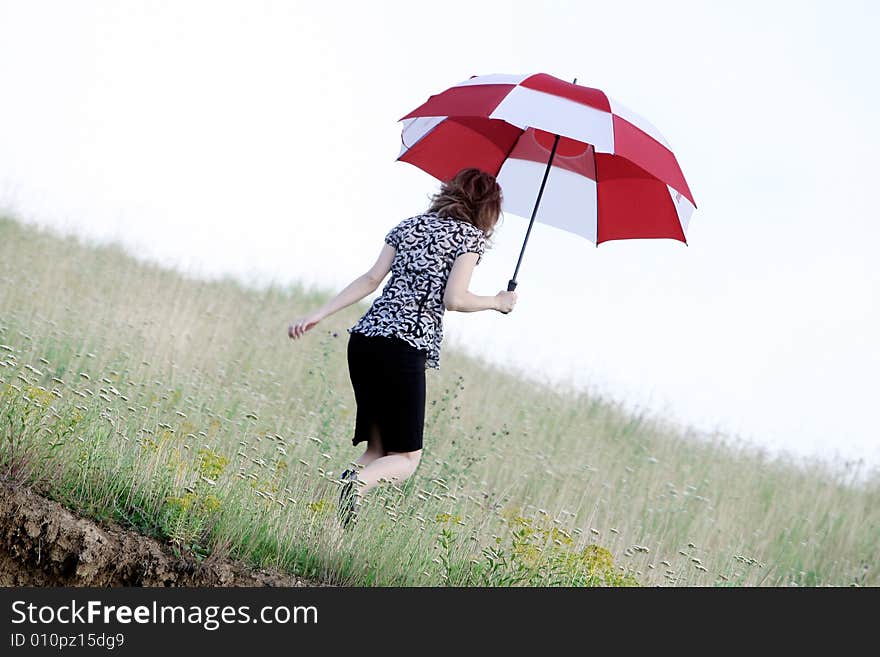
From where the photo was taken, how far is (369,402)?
5.20 meters

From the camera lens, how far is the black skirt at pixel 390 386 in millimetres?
5066

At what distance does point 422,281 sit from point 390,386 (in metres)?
0.56

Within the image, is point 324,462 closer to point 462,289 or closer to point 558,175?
point 462,289

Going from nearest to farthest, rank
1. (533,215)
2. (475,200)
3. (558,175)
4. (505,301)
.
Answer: (475,200) → (505,301) → (533,215) → (558,175)

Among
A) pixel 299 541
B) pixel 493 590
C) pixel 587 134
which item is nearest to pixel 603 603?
pixel 493 590

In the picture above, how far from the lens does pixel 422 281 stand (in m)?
5.09

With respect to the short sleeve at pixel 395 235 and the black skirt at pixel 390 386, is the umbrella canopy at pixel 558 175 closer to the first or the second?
the short sleeve at pixel 395 235

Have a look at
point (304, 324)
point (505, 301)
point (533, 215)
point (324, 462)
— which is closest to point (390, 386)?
point (304, 324)

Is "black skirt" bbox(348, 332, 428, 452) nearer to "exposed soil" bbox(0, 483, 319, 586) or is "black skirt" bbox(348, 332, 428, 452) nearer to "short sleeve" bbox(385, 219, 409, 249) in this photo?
"short sleeve" bbox(385, 219, 409, 249)

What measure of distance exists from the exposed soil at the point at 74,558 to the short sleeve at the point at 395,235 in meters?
1.85

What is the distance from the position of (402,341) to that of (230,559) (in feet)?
4.43

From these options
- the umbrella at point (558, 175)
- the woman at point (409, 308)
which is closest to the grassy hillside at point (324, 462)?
the woman at point (409, 308)

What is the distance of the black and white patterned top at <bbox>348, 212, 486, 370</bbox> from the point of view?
506cm

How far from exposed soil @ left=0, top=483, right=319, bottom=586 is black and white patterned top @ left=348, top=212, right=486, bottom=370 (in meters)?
1.42
